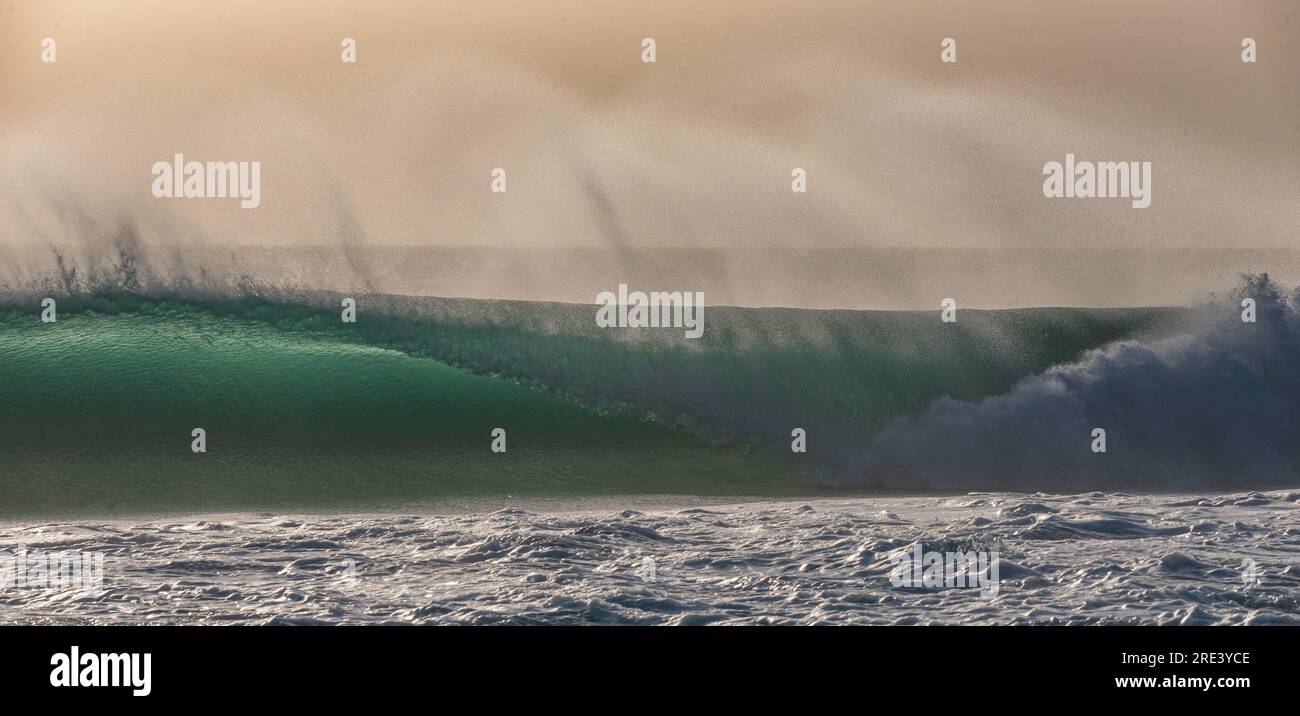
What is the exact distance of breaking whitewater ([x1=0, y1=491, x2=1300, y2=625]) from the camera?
20.5ft

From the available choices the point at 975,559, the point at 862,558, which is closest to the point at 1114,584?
the point at 975,559

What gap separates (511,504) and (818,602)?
162 inches

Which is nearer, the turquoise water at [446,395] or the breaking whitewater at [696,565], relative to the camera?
the breaking whitewater at [696,565]

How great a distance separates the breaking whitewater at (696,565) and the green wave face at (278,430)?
5.41 feet

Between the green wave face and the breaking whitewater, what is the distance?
1.65 m

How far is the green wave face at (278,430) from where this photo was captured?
10719 mm

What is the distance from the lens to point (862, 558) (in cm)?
734
